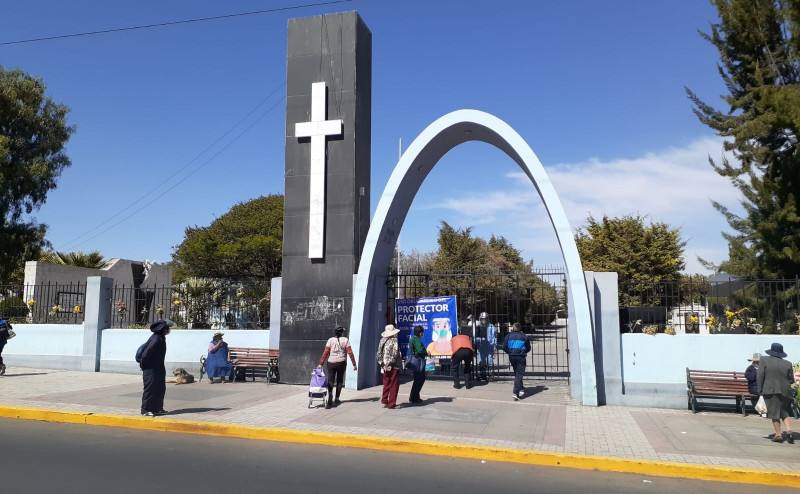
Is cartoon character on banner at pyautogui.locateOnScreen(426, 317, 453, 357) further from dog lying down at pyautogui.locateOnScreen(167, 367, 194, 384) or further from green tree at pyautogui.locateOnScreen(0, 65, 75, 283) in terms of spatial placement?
green tree at pyautogui.locateOnScreen(0, 65, 75, 283)

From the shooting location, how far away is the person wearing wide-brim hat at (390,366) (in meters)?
10.2

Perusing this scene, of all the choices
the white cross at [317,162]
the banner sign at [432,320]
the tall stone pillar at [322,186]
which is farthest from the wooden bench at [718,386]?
the white cross at [317,162]

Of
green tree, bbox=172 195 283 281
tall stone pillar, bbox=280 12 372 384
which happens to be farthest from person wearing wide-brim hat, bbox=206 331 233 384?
green tree, bbox=172 195 283 281

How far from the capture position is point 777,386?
7934mm

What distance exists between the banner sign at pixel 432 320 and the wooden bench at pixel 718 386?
201 inches

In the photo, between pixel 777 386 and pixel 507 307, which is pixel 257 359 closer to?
pixel 507 307

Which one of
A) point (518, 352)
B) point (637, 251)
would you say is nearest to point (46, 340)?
point (518, 352)

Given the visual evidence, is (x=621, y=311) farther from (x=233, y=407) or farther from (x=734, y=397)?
(x=233, y=407)

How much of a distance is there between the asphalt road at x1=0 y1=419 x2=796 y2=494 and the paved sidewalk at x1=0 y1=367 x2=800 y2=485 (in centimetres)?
56

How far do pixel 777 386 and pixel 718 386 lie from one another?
95.4 inches

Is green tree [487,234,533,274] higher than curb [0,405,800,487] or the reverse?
higher

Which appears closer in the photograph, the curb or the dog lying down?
the curb

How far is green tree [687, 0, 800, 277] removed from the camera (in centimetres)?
1736

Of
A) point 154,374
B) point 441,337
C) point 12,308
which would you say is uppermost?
point 12,308
